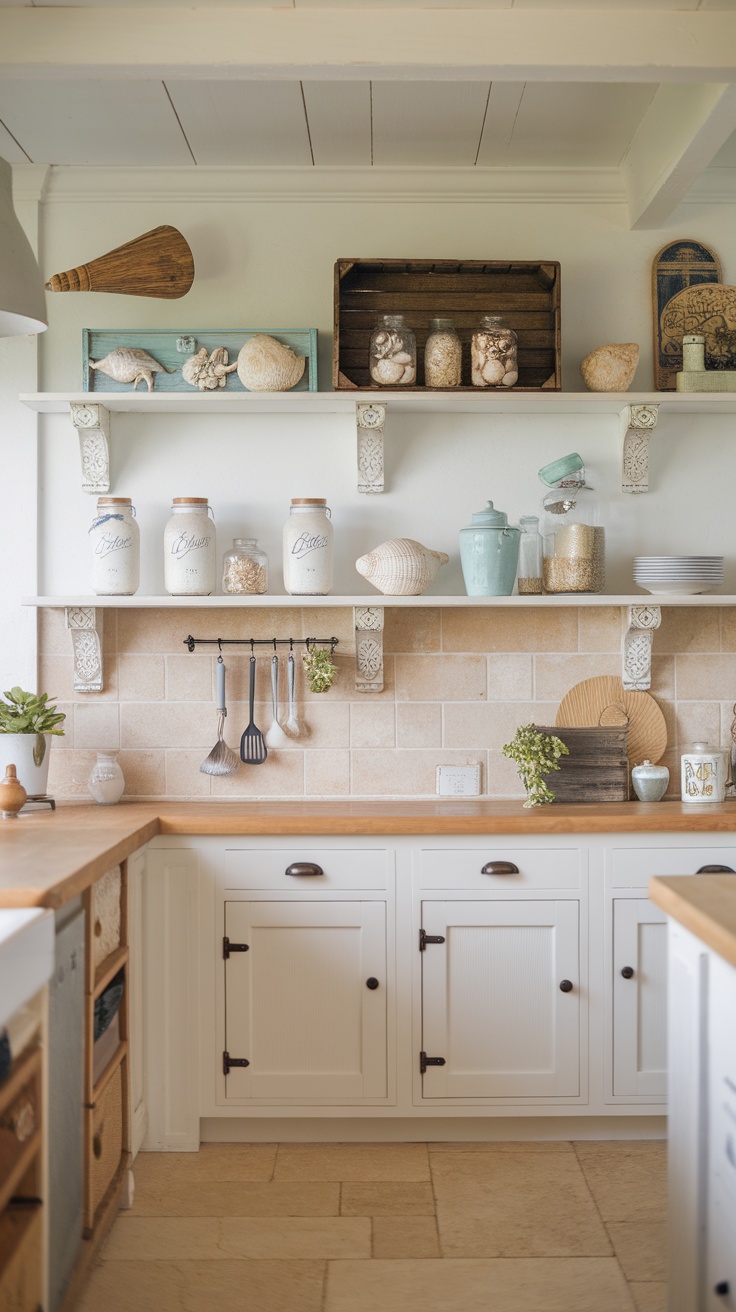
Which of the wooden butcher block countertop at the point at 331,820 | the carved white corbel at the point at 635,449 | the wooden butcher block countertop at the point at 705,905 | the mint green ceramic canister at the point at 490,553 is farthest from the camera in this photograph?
the carved white corbel at the point at 635,449

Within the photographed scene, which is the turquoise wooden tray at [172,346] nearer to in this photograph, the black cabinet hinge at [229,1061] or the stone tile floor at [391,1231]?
the black cabinet hinge at [229,1061]

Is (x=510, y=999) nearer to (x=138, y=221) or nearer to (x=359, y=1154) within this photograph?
(x=359, y=1154)

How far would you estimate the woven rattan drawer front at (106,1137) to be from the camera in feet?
6.77

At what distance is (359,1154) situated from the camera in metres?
2.56

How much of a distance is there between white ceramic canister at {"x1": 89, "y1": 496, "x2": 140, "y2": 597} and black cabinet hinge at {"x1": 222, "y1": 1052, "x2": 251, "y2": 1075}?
1212 mm

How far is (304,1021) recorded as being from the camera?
2568 mm

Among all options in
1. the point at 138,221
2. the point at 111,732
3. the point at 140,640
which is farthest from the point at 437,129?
the point at 111,732

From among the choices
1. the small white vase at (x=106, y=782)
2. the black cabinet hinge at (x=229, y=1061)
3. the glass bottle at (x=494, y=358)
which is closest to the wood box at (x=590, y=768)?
the glass bottle at (x=494, y=358)

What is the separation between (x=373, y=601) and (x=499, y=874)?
2.56ft

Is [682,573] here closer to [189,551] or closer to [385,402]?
[385,402]

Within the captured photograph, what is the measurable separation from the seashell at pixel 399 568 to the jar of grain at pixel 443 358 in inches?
17.3

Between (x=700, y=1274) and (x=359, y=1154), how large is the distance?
45.0 inches

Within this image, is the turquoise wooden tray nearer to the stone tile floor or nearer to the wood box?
the wood box

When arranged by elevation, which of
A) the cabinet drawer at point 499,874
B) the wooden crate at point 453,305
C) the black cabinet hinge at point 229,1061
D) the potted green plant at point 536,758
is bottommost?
the black cabinet hinge at point 229,1061
